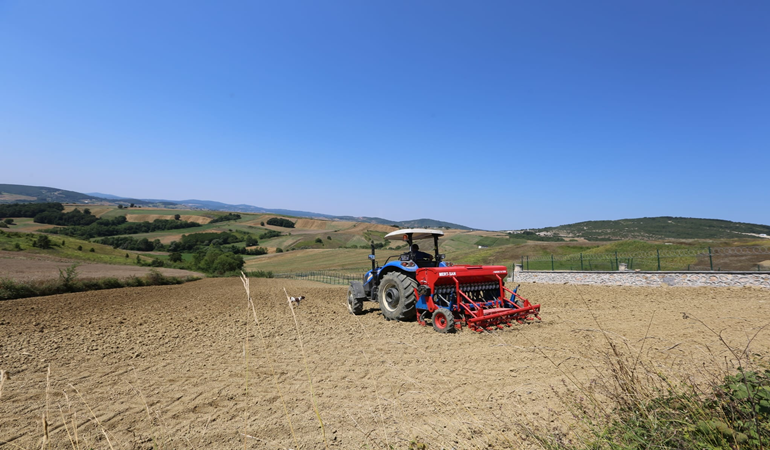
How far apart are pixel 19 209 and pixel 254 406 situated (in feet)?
328

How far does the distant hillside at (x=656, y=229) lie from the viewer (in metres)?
60.9

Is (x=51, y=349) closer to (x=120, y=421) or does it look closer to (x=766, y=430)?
(x=120, y=421)

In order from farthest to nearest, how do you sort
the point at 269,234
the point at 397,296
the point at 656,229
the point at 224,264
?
the point at 269,234 → the point at 656,229 → the point at 224,264 → the point at 397,296

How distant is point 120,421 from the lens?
403 centimetres

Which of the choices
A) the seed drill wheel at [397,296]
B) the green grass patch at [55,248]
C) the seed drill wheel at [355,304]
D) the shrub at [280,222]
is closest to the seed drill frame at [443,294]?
the seed drill wheel at [397,296]

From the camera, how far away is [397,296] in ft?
30.1

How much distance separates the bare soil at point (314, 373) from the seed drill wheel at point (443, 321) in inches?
11.6

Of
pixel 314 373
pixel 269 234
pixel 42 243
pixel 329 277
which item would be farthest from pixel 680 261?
pixel 269 234

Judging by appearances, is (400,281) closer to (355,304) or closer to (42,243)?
(355,304)

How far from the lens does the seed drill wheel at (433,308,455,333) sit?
748 centimetres

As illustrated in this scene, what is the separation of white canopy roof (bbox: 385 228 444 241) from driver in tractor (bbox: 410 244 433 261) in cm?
37

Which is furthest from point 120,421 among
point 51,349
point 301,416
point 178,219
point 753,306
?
point 178,219

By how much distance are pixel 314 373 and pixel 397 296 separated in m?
4.10

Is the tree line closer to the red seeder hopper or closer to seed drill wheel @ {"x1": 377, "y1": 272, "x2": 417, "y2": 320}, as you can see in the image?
seed drill wheel @ {"x1": 377, "y1": 272, "x2": 417, "y2": 320}
